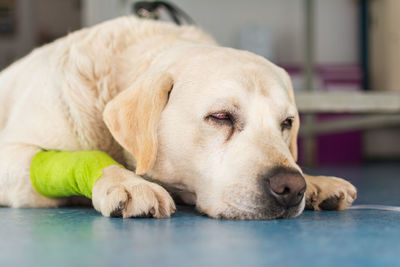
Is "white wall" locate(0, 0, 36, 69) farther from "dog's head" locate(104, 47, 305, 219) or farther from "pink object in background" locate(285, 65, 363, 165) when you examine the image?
"dog's head" locate(104, 47, 305, 219)

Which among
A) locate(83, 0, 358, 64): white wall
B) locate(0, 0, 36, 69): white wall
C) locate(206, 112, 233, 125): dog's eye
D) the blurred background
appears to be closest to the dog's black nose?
locate(206, 112, 233, 125): dog's eye

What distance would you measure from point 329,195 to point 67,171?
91 cm

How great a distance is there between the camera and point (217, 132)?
1.68 m

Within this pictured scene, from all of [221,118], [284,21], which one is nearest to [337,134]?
[284,21]

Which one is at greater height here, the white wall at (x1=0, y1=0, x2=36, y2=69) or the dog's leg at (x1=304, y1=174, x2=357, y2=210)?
the dog's leg at (x1=304, y1=174, x2=357, y2=210)

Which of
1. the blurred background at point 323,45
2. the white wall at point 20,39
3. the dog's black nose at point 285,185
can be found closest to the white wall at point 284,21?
the blurred background at point 323,45

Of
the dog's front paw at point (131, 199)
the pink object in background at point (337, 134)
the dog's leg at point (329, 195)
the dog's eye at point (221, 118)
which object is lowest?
the pink object in background at point (337, 134)

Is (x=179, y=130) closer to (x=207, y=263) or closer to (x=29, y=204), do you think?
(x=29, y=204)

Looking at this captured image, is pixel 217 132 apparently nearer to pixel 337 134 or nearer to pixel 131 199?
pixel 131 199

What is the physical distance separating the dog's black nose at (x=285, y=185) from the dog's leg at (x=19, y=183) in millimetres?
855

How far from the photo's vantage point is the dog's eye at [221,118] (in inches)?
66.2

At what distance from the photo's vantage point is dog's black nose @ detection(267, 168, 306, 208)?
1.48 m

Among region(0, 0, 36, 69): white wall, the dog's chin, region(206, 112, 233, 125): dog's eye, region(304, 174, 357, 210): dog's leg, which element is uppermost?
region(206, 112, 233, 125): dog's eye

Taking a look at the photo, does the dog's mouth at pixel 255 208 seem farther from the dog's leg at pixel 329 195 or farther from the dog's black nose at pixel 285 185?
the dog's leg at pixel 329 195
